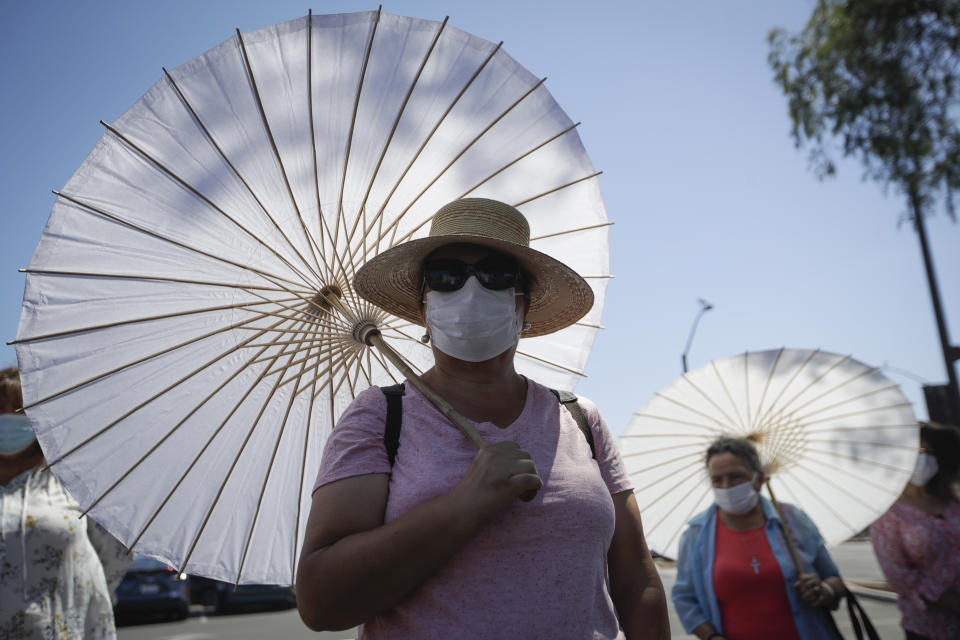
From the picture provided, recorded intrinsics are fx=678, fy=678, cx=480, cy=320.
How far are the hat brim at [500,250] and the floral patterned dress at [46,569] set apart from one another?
5.48 feet

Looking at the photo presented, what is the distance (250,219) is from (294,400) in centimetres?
63

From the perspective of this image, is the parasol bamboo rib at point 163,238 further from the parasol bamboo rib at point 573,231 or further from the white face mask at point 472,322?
the parasol bamboo rib at point 573,231

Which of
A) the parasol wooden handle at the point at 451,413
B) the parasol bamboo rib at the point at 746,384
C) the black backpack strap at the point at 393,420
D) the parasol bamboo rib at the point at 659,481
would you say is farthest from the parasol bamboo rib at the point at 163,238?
the parasol bamboo rib at the point at 746,384

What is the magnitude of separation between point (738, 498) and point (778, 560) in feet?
1.31

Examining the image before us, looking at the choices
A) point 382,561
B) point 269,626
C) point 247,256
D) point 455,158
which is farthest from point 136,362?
point 269,626

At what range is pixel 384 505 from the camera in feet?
5.11

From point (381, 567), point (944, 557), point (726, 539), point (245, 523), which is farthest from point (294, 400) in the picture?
point (944, 557)

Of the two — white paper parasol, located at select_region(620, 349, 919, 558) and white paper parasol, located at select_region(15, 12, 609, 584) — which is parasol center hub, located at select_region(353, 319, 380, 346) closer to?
white paper parasol, located at select_region(15, 12, 609, 584)

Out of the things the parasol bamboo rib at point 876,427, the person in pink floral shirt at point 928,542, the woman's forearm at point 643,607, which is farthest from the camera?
the parasol bamboo rib at point 876,427

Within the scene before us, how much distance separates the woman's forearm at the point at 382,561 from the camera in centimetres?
142

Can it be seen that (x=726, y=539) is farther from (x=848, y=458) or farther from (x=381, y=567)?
(x=381, y=567)

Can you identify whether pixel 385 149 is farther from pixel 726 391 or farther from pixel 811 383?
pixel 811 383

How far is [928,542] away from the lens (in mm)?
4340

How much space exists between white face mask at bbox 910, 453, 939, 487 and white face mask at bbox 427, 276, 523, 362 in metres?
4.02
